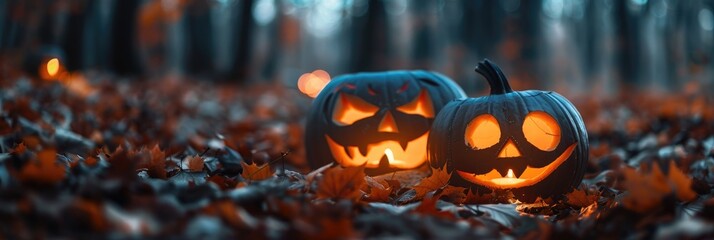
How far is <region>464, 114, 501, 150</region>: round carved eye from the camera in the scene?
2922 millimetres

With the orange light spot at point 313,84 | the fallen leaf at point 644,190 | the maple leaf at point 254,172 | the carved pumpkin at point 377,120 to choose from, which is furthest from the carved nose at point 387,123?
the orange light spot at point 313,84

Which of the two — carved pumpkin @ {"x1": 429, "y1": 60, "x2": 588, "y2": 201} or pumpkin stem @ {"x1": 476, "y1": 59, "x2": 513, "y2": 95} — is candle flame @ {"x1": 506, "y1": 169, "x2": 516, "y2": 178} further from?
pumpkin stem @ {"x1": 476, "y1": 59, "x2": 513, "y2": 95}

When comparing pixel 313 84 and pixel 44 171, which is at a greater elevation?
pixel 44 171

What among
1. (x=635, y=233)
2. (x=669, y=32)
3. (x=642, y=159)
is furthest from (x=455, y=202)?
(x=669, y=32)

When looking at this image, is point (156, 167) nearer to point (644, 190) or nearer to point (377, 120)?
point (377, 120)

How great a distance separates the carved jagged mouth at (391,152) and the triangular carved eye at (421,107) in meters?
0.13

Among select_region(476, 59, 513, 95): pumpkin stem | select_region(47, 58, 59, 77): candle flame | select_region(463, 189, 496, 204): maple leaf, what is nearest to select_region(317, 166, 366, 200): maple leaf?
select_region(463, 189, 496, 204): maple leaf

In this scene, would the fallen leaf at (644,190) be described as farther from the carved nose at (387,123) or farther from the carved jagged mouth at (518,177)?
the carved nose at (387,123)

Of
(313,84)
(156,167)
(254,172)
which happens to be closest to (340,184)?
(254,172)

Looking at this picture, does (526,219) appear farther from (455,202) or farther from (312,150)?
(312,150)

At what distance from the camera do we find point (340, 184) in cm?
231

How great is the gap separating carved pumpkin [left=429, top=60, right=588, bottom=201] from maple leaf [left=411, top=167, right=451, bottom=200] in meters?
0.19

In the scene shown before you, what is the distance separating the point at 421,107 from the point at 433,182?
0.95 m

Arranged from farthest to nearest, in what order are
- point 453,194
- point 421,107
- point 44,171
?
point 421,107 < point 453,194 < point 44,171
